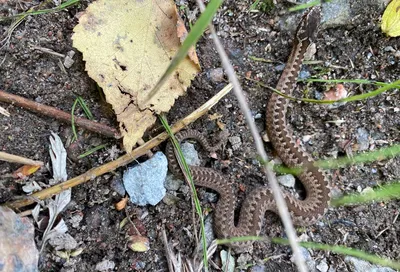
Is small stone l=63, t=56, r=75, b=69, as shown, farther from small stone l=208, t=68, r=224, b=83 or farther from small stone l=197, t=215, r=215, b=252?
small stone l=197, t=215, r=215, b=252

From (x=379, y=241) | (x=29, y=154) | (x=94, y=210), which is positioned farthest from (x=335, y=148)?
(x=29, y=154)

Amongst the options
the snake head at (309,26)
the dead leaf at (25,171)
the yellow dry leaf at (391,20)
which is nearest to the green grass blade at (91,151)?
the dead leaf at (25,171)

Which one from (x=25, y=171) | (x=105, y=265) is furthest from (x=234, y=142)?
(x=25, y=171)

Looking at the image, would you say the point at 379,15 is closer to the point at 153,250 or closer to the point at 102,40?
the point at 102,40

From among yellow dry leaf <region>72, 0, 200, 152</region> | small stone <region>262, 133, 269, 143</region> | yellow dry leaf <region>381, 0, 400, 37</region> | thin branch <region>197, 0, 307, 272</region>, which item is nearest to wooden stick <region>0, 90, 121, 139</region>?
yellow dry leaf <region>72, 0, 200, 152</region>

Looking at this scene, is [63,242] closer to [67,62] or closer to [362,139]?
[67,62]
